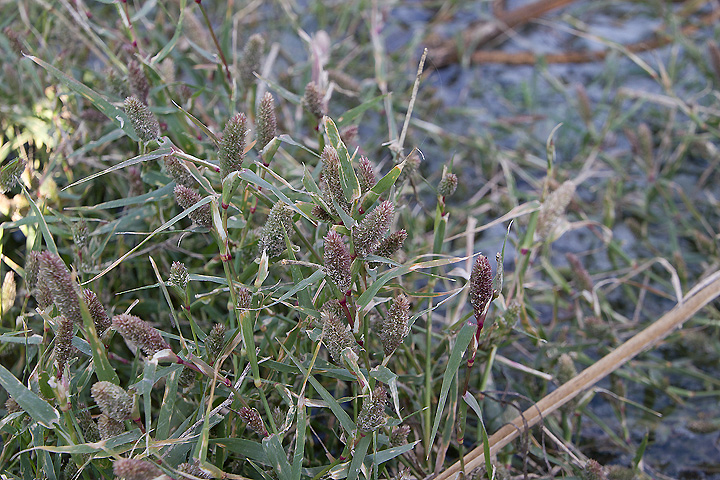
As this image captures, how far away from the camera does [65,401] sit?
2.68 feet

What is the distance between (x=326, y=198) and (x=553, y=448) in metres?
0.71

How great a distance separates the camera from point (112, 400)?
30.6 inches

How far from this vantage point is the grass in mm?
883

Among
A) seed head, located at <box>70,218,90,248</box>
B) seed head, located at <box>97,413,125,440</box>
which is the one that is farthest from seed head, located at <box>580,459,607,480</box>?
seed head, located at <box>70,218,90,248</box>

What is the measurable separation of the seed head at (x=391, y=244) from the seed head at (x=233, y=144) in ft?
0.85

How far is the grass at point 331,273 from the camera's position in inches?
34.8

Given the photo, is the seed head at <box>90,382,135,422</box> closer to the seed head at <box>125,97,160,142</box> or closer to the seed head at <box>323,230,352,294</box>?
the seed head at <box>323,230,352,294</box>

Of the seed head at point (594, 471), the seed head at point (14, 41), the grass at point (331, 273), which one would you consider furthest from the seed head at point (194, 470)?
the seed head at point (14, 41)

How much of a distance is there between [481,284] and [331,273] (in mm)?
220

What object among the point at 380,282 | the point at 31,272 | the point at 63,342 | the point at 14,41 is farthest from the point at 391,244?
the point at 14,41

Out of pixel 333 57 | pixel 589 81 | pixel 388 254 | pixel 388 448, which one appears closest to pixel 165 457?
pixel 388 448

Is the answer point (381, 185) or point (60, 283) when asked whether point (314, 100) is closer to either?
point (381, 185)

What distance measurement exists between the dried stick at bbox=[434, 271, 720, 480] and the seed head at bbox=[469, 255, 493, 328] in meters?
0.30

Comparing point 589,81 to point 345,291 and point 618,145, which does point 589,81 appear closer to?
point 618,145
